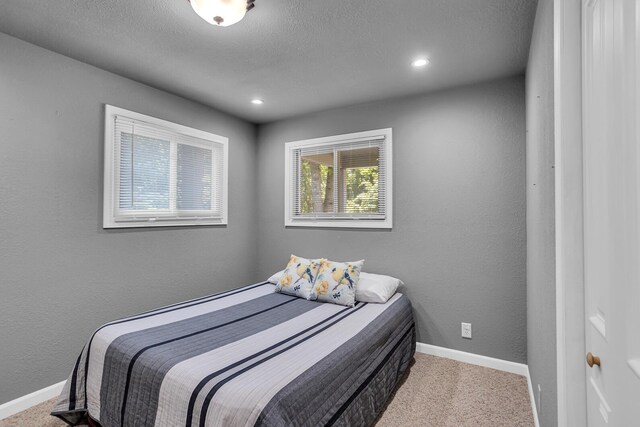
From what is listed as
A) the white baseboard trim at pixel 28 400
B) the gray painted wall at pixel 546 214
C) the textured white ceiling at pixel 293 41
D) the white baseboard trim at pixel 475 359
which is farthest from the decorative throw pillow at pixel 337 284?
the white baseboard trim at pixel 28 400

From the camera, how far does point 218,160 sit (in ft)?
11.9

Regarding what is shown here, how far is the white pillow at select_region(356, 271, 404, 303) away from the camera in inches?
108

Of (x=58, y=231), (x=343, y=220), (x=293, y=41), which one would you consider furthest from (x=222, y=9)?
(x=343, y=220)

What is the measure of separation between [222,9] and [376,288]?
2.32 meters

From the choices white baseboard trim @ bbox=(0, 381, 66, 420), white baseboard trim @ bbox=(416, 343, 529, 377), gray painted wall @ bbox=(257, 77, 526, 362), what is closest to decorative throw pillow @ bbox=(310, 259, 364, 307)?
gray painted wall @ bbox=(257, 77, 526, 362)

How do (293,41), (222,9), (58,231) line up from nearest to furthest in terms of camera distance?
1. (222,9)
2. (293,41)
3. (58,231)

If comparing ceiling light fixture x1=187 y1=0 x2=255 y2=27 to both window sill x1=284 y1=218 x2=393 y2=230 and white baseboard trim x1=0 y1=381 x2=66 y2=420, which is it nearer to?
window sill x1=284 y1=218 x2=393 y2=230

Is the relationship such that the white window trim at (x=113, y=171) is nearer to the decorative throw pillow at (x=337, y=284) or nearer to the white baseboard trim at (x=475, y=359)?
the decorative throw pillow at (x=337, y=284)

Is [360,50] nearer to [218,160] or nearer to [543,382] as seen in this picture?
[218,160]

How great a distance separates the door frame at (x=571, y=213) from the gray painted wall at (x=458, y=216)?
1726 mm

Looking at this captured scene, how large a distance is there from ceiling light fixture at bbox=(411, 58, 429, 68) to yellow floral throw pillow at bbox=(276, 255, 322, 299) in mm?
1933

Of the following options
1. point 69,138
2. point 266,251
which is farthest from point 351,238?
point 69,138

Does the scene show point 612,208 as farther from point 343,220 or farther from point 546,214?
point 343,220

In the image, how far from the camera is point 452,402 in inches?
87.7
